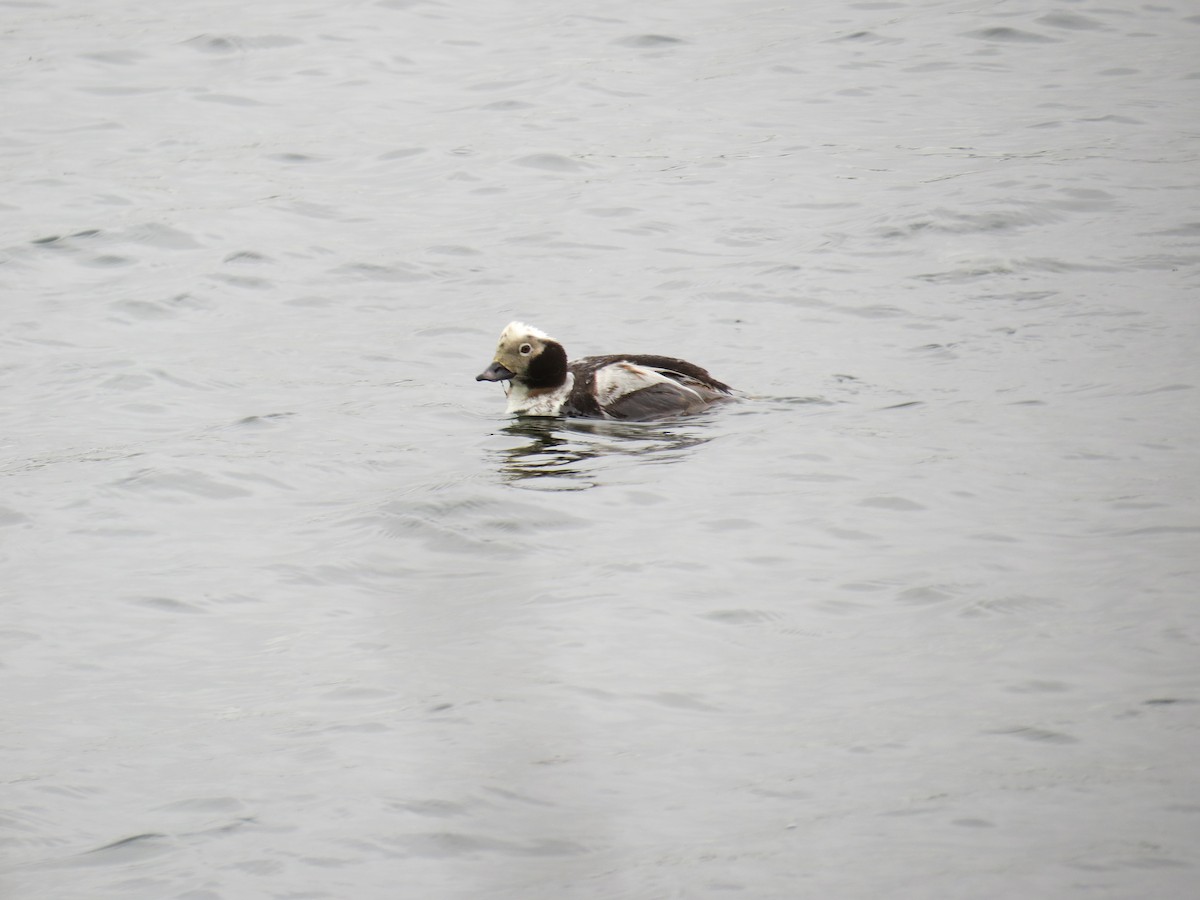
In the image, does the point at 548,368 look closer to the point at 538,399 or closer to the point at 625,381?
the point at 538,399

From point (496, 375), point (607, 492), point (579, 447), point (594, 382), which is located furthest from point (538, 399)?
point (607, 492)

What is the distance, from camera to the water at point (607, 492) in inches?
271

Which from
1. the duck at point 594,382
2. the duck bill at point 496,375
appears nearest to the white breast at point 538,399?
the duck at point 594,382

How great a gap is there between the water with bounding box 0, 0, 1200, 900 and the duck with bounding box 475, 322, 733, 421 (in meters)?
0.20

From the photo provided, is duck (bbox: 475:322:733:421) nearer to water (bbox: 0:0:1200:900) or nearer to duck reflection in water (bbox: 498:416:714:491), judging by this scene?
duck reflection in water (bbox: 498:416:714:491)

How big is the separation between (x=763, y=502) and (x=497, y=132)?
12.4 m

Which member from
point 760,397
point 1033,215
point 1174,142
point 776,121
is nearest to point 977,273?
point 1033,215

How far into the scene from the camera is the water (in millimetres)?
6883

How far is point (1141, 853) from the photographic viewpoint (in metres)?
6.34

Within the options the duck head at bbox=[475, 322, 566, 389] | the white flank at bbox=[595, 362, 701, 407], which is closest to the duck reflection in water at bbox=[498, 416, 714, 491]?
the white flank at bbox=[595, 362, 701, 407]

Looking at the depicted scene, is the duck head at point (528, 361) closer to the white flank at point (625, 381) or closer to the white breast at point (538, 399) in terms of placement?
the white breast at point (538, 399)

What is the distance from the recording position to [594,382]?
42.1 feet

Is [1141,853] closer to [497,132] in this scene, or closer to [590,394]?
[590,394]

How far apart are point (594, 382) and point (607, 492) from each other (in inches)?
76.1
